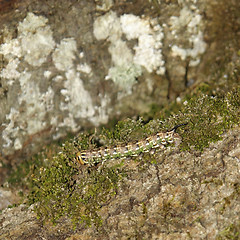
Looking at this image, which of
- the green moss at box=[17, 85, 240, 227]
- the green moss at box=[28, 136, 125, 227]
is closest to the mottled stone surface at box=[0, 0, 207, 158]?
the green moss at box=[17, 85, 240, 227]

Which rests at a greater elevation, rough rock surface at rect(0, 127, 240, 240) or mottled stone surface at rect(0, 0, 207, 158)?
mottled stone surface at rect(0, 0, 207, 158)

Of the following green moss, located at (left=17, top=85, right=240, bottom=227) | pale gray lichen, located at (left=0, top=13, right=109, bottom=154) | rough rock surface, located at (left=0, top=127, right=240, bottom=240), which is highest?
pale gray lichen, located at (left=0, top=13, right=109, bottom=154)

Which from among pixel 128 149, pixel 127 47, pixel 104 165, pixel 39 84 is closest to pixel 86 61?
pixel 127 47

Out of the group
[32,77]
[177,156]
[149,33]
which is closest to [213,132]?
[177,156]

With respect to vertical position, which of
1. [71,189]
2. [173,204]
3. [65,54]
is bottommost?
[173,204]

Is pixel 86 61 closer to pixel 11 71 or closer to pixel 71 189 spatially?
pixel 11 71

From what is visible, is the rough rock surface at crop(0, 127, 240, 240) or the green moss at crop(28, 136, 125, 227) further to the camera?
the green moss at crop(28, 136, 125, 227)

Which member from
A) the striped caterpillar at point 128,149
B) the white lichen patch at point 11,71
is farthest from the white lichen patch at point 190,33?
the white lichen patch at point 11,71

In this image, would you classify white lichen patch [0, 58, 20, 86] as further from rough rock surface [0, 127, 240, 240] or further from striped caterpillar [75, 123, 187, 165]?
rough rock surface [0, 127, 240, 240]
